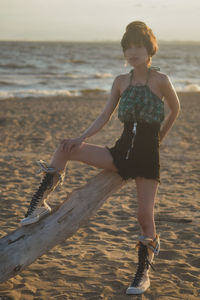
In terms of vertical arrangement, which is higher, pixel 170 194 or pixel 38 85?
pixel 38 85

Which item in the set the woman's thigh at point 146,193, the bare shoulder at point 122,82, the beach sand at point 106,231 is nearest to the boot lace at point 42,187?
the woman's thigh at point 146,193

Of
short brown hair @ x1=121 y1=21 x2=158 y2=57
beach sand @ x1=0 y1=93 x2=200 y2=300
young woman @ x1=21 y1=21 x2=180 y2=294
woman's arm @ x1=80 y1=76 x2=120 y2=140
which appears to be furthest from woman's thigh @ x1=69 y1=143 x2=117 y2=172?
beach sand @ x1=0 y1=93 x2=200 y2=300

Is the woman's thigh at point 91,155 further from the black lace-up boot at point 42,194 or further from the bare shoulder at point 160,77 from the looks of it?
the bare shoulder at point 160,77

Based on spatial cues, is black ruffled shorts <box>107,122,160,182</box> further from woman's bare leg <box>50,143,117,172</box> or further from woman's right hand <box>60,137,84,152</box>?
woman's right hand <box>60,137,84,152</box>

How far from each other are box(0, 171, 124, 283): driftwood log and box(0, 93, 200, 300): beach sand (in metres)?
0.43

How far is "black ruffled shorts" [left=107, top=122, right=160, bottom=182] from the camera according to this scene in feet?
10.7

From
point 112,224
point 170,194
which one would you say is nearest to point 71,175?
point 170,194

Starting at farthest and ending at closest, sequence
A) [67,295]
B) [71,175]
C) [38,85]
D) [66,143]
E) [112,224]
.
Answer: [38,85]
[71,175]
[112,224]
[67,295]
[66,143]

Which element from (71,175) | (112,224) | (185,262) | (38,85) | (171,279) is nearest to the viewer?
(171,279)

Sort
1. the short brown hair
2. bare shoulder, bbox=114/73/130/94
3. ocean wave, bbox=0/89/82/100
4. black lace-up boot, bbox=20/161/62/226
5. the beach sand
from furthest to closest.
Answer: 1. ocean wave, bbox=0/89/82/100
2. the beach sand
3. bare shoulder, bbox=114/73/130/94
4. black lace-up boot, bbox=20/161/62/226
5. the short brown hair

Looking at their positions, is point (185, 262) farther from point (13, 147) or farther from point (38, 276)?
point (13, 147)

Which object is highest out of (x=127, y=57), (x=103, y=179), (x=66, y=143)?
(x=127, y=57)

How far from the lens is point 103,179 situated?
3584 millimetres

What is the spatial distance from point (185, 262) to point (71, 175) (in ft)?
12.8
